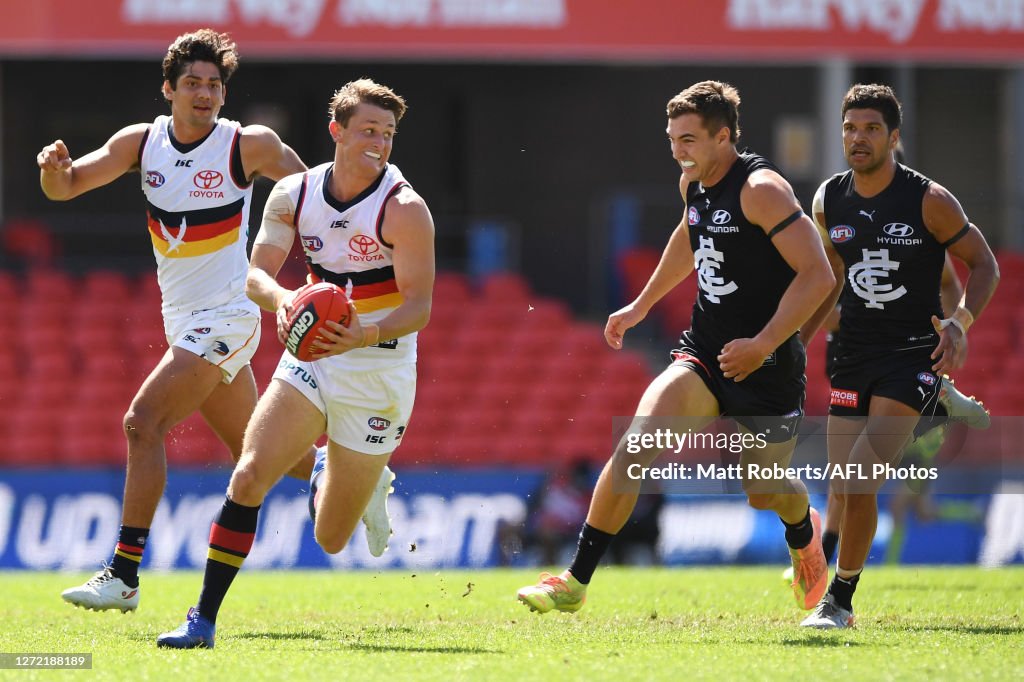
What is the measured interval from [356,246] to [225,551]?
1428 mm

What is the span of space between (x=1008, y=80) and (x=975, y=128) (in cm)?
90

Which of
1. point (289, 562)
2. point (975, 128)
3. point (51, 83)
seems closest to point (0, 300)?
point (51, 83)

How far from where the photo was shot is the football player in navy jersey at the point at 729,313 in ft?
21.6

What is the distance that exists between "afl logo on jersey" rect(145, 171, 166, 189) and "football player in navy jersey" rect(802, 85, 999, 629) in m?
3.34

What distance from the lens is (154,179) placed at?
7488 mm

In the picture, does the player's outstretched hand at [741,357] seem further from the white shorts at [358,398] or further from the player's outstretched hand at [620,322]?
the white shorts at [358,398]

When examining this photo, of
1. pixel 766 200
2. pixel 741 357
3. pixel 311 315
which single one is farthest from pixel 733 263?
pixel 311 315

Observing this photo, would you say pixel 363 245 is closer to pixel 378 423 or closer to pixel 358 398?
pixel 358 398

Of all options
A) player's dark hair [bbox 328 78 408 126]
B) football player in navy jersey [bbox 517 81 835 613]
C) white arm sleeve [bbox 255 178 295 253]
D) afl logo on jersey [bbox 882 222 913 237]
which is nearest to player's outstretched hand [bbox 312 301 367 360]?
white arm sleeve [bbox 255 178 295 253]

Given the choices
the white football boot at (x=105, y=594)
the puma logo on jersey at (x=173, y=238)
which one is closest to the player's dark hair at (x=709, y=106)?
the puma logo on jersey at (x=173, y=238)

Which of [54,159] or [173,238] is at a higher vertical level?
[54,159]

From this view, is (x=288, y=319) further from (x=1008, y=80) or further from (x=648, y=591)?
(x=1008, y=80)

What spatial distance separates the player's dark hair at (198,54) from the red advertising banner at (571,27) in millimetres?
7620

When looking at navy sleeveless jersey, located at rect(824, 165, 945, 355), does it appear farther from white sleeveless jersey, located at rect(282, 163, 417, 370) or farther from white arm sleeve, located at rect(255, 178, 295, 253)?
white arm sleeve, located at rect(255, 178, 295, 253)
